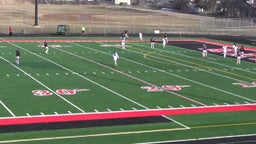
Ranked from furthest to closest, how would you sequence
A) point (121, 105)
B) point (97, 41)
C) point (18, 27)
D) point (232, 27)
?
point (232, 27) < point (18, 27) < point (97, 41) < point (121, 105)

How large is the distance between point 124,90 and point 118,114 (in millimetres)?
5292

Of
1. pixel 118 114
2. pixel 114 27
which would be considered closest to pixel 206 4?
pixel 114 27

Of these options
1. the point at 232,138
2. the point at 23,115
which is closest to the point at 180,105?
the point at 232,138

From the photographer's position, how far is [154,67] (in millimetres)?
36094

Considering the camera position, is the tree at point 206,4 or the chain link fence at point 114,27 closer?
the chain link fence at point 114,27

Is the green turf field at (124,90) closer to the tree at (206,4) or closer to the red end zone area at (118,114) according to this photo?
the red end zone area at (118,114)

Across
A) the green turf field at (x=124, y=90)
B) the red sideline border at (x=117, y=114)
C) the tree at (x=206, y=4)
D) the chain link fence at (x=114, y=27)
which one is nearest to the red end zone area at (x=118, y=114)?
the red sideline border at (x=117, y=114)

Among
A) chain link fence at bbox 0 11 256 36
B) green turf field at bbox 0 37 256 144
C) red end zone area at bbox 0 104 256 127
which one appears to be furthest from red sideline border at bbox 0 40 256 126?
chain link fence at bbox 0 11 256 36

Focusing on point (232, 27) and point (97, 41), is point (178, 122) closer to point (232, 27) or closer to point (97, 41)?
point (97, 41)

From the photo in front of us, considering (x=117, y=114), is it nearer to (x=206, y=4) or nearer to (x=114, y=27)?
(x=114, y=27)

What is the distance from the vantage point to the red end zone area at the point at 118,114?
67.9 feet

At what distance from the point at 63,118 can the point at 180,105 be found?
237 inches

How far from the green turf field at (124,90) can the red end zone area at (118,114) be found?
1.50 ft

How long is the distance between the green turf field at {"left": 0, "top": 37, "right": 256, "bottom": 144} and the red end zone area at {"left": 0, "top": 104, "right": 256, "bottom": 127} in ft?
1.50
